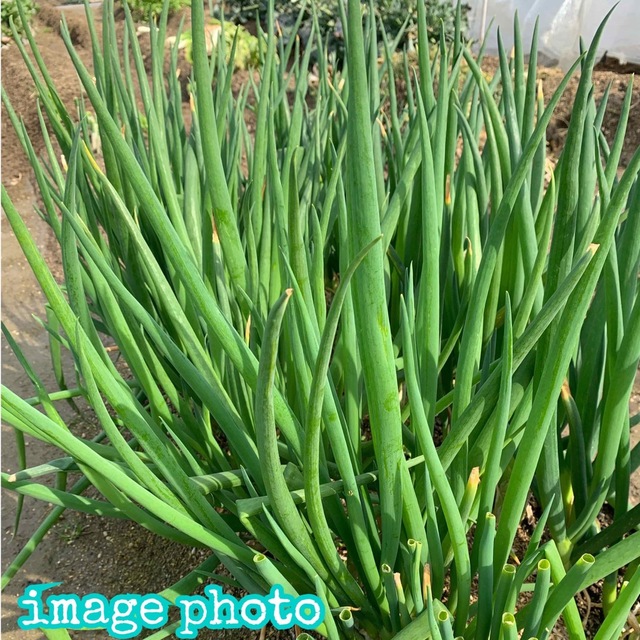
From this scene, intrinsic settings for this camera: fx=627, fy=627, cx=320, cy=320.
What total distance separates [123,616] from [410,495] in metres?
0.30

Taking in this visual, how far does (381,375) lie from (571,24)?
3.14 m

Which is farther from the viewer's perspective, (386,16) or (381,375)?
(386,16)

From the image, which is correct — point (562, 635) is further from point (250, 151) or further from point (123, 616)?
point (250, 151)

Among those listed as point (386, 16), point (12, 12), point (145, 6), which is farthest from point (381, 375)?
point (145, 6)

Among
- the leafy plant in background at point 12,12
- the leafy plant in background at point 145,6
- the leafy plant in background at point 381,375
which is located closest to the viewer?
the leafy plant in background at point 381,375

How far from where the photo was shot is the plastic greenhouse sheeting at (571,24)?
281cm

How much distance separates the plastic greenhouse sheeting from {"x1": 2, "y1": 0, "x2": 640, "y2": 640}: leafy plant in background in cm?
260

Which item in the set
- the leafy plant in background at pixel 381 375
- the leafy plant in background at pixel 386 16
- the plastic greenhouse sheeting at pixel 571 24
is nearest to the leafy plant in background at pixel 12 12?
the leafy plant in background at pixel 386 16

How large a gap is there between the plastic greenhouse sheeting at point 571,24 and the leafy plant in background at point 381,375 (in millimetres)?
2596

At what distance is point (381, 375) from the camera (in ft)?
1.22

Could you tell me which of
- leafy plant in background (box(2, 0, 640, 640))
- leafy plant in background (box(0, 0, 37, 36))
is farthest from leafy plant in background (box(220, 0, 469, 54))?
leafy plant in background (box(2, 0, 640, 640))

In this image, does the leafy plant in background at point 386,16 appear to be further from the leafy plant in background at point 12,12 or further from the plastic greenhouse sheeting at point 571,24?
the leafy plant in background at point 12,12

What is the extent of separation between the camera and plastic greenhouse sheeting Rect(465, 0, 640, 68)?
111 inches

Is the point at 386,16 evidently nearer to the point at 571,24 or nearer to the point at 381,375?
the point at 571,24
